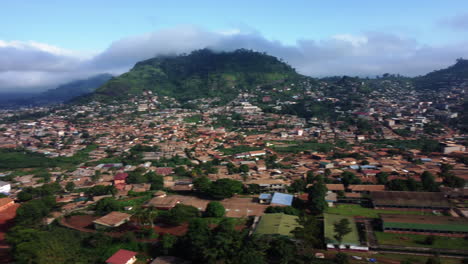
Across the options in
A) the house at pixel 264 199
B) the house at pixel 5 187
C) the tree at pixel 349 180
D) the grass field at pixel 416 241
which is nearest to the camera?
the grass field at pixel 416 241

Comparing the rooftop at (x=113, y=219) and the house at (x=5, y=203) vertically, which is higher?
the rooftop at (x=113, y=219)

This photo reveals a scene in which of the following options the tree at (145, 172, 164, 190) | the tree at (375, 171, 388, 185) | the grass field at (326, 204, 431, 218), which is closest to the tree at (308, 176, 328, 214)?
the grass field at (326, 204, 431, 218)

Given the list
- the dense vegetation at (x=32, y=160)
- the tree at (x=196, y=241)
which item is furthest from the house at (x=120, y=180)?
the tree at (x=196, y=241)

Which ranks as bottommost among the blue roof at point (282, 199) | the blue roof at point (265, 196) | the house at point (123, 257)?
the house at point (123, 257)

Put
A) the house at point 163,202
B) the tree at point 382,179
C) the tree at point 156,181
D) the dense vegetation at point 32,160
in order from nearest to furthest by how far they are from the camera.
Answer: the house at point 163,202
the tree at point 382,179
the tree at point 156,181
the dense vegetation at point 32,160

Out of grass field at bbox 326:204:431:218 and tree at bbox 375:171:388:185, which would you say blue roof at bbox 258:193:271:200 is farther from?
tree at bbox 375:171:388:185

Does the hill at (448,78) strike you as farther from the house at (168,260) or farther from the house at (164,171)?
the house at (168,260)
